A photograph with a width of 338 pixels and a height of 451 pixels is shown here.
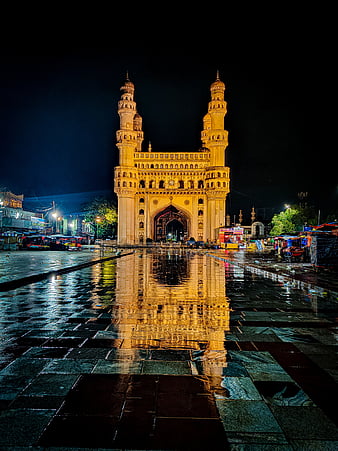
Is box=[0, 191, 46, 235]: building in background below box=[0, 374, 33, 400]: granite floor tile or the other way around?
the other way around

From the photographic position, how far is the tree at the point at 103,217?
66.4 metres

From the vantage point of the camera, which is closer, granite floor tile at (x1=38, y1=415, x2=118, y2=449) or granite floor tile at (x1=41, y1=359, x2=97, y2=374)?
granite floor tile at (x1=38, y1=415, x2=118, y2=449)

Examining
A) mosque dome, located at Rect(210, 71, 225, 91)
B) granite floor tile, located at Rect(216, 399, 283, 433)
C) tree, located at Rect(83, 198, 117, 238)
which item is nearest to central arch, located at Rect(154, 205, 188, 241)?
tree, located at Rect(83, 198, 117, 238)

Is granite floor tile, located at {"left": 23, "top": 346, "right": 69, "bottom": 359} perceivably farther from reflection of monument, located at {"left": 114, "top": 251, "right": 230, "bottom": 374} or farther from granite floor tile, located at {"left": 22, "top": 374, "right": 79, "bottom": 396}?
reflection of monument, located at {"left": 114, "top": 251, "right": 230, "bottom": 374}

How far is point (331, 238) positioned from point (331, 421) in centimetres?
1349

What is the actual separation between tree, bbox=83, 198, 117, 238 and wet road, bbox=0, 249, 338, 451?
61358 millimetres

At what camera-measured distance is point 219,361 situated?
11.3 feet

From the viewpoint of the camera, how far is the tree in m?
66.4

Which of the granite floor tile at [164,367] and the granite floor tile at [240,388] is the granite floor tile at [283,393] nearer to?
the granite floor tile at [240,388]

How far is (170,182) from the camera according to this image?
64.1m

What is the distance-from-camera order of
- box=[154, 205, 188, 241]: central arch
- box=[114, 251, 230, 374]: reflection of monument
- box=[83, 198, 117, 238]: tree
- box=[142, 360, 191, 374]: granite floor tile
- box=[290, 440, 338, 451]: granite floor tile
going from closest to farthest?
box=[290, 440, 338, 451]: granite floor tile → box=[142, 360, 191, 374]: granite floor tile → box=[114, 251, 230, 374]: reflection of monument → box=[83, 198, 117, 238]: tree → box=[154, 205, 188, 241]: central arch

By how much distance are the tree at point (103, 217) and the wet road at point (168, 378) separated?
61.4 metres

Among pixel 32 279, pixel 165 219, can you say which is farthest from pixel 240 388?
pixel 165 219

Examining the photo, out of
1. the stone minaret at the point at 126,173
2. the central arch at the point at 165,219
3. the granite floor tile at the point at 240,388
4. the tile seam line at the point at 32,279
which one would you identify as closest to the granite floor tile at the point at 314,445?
the granite floor tile at the point at 240,388
